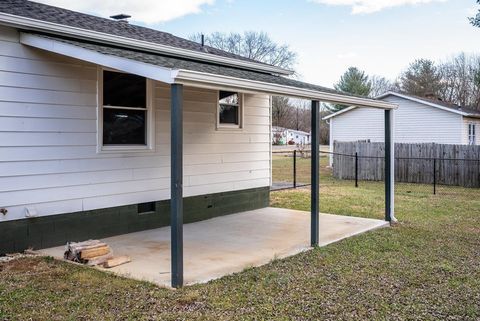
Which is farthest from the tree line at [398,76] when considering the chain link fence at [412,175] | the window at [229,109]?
the window at [229,109]

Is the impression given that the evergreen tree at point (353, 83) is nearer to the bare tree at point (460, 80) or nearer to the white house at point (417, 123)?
the bare tree at point (460, 80)

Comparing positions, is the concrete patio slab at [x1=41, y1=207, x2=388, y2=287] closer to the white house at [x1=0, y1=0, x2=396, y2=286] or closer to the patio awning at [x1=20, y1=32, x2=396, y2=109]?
the white house at [x1=0, y1=0, x2=396, y2=286]

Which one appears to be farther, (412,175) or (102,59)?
(412,175)

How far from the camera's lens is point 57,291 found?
458 centimetres

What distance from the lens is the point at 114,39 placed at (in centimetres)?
702

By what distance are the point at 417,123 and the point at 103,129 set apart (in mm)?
17003

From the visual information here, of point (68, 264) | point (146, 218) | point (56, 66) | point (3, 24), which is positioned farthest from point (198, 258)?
point (3, 24)

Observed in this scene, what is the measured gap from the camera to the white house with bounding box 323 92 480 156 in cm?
1978

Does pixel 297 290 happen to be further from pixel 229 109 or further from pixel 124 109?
pixel 229 109

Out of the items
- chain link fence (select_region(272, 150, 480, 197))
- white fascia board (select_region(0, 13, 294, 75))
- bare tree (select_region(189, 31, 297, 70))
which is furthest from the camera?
bare tree (select_region(189, 31, 297, 70))

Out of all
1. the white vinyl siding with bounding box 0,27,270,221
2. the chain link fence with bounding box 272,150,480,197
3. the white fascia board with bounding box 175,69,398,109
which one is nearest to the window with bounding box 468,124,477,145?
the chain link fence with bounding box 272,150,480,197

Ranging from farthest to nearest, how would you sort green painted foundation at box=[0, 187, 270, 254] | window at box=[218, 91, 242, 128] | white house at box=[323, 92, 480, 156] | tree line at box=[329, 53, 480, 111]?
tree line at box=[329, 53, 480, 111]
white house at box=[323, 92, 480, 156]
window at box=[218, 91, 242, 128]
green painted foundation at box=[0, 187, 270, 254]

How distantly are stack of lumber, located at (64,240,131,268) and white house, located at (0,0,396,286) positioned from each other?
0.84 meters

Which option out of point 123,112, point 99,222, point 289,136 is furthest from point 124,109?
point 289,136
